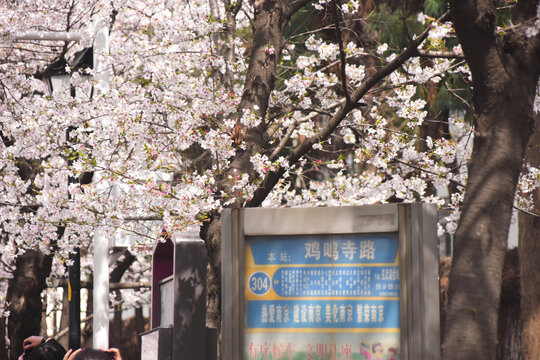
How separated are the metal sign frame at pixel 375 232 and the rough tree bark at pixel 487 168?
873 millimetres

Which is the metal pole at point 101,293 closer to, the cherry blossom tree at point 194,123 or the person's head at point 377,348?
the cherry blossom tree at point 194,123

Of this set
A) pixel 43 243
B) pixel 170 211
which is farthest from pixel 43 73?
pixel 170 211

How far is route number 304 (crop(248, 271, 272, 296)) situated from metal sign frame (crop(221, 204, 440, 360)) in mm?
63

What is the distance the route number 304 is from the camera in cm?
501

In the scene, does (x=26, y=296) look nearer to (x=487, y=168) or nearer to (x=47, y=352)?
(x=47, y=352)

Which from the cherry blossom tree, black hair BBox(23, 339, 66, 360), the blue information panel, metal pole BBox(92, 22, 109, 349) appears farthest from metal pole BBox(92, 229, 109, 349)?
the blue information panel

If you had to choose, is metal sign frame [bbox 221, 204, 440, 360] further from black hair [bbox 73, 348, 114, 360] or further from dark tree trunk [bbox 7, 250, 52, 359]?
dark tree trunk [bbox 7, 250, 52, 359]

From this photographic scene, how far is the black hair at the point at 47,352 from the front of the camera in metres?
6.39

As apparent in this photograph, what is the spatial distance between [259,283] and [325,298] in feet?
1.40

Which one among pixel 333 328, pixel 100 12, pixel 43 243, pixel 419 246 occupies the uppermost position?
pixel 100 12

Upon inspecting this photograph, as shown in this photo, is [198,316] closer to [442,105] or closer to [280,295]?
[280,295]

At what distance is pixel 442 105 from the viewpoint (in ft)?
74.1

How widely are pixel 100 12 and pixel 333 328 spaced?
425 inches

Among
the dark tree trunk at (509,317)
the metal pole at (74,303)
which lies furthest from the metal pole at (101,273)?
the dark tree trunk at (509,317)
